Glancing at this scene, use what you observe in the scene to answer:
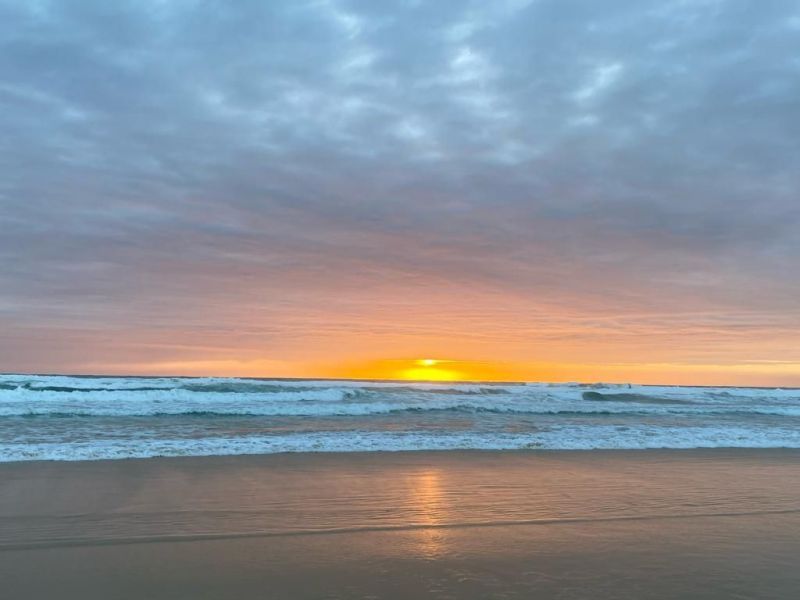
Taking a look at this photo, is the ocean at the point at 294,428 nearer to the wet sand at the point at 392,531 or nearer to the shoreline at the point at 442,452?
the shoreline at the point at 442,452

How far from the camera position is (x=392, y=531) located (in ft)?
23.1

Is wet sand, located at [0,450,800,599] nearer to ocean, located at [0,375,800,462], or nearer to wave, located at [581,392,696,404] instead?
ocean, located at [0,375,800,462]

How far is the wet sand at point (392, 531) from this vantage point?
5.33m

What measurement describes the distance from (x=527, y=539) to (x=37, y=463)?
9.51 meters

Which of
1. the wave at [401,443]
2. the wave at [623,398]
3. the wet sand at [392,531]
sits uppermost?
the wave at [623,398]

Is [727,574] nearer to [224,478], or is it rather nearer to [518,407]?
[224,478]

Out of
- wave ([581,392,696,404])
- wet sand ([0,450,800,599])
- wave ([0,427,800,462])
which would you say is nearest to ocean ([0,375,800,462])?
wave ([0,427,800,462])

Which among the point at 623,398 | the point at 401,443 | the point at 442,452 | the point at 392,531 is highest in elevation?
the point at 623,398

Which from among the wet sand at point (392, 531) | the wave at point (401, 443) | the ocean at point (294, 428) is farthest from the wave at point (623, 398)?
the wet sand at point (392, 531)

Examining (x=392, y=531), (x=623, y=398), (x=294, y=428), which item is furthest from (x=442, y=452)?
(x=623, y=398)

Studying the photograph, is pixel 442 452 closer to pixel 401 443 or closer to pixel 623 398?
pixel 401 443

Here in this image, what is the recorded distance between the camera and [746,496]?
9.39m

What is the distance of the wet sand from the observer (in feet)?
17.5

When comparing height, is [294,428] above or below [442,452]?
above
